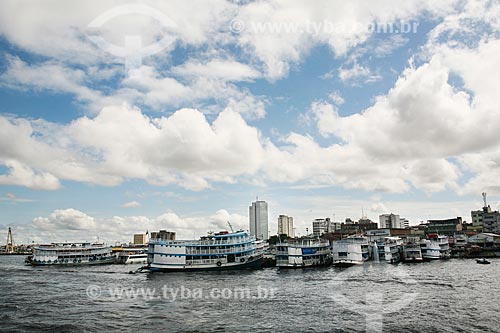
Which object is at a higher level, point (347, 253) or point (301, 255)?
point (347, 253)

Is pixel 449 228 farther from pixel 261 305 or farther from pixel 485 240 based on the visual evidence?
pixel 261 305

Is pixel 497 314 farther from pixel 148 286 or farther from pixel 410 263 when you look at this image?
pixel 410 263

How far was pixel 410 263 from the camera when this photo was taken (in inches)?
4528

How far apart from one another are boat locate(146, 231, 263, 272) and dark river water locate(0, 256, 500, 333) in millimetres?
22258

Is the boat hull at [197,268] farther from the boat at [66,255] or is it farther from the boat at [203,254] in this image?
the boat at [66,255]

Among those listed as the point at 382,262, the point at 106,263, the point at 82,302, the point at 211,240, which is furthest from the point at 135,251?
the point at 82,302

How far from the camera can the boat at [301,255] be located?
10269cm

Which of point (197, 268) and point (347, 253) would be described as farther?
point (347, 253)

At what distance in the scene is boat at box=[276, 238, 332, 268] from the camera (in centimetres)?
10269

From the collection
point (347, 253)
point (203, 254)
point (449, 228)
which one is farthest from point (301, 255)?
point (449, 228)

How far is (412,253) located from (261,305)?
3388 inches

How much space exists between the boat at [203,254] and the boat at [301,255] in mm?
8057

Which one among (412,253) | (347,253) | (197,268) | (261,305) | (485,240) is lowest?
(261,305)

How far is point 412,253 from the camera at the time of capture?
11912cm
